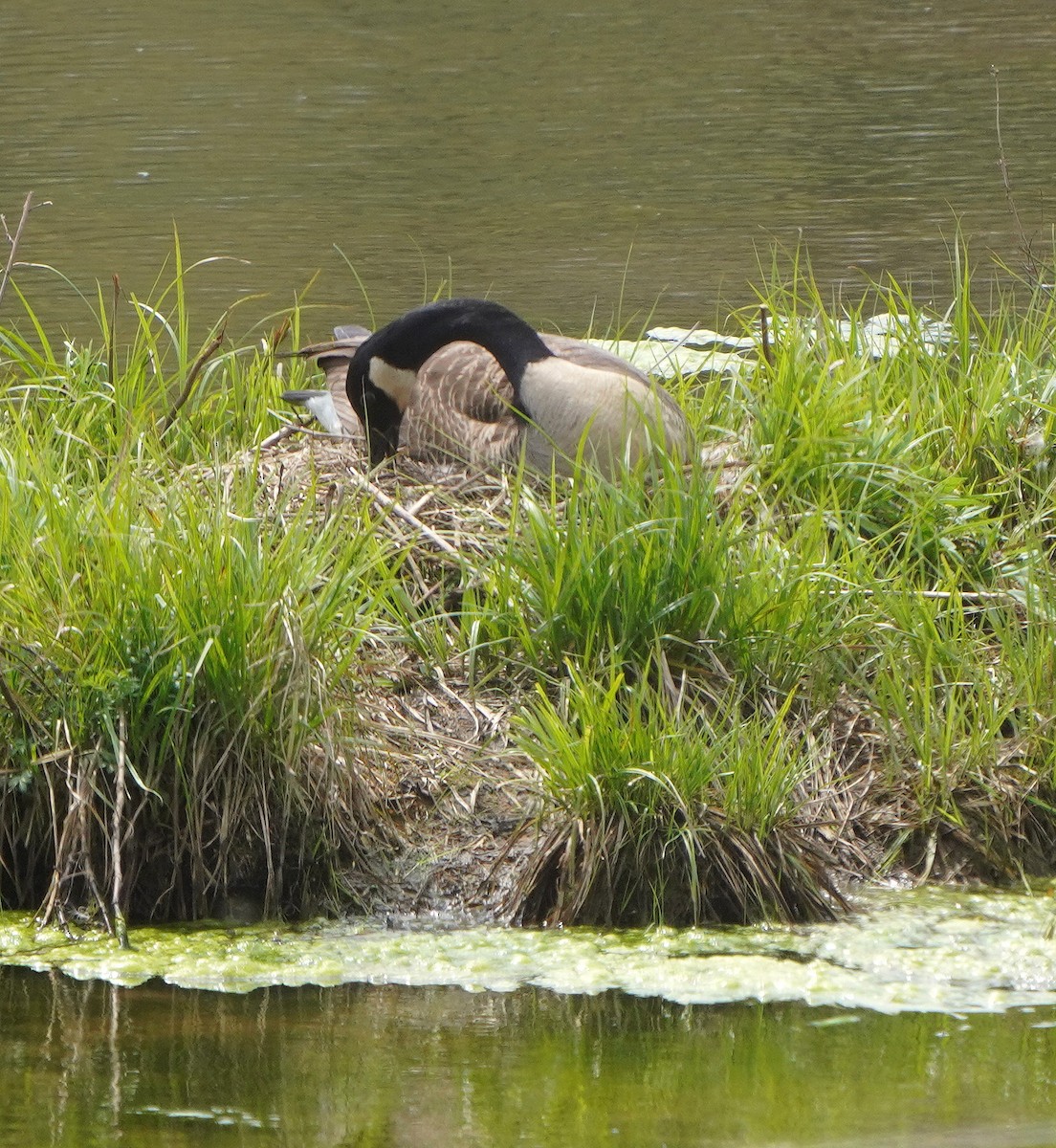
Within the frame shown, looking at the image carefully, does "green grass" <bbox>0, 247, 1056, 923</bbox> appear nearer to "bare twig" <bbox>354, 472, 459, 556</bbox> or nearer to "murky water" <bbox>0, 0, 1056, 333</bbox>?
"bare twig" <bbox>354, 472, 459, 556</bbox>

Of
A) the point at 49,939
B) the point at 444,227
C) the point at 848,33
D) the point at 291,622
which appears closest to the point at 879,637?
the point at 291,622

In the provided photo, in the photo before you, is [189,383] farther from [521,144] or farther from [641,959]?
[521,144]

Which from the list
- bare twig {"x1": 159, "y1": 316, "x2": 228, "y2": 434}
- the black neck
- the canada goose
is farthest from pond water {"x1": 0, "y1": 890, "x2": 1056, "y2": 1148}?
the black neck

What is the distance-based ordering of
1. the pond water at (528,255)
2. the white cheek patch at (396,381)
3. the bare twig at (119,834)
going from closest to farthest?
1. the pond water at (528,255)
2. the bare twig at (119,834)
3. the white cheek patch at (396,381)

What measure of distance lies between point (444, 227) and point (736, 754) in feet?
32.0

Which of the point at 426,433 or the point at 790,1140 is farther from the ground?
the point at 426,433

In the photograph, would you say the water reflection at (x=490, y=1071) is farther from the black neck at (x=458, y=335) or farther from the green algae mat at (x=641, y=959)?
the black neck at (x=458, y=335)

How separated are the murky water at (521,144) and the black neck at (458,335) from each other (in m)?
3.08

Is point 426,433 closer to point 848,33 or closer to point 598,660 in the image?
point 598,660

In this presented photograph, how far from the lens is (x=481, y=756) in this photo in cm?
473

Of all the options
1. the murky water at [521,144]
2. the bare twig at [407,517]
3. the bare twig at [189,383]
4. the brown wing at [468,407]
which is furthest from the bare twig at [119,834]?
→ the murky water at [521,144]

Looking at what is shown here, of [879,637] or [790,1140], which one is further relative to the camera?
[879,637]

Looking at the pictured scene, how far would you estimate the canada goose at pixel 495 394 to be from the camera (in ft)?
18.2

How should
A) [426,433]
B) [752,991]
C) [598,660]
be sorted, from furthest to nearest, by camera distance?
1. [426,433]
2. [598,660]
3. [752,991]
